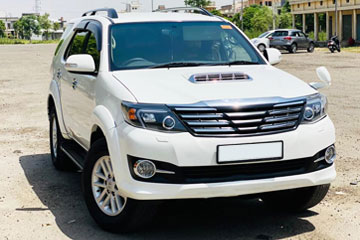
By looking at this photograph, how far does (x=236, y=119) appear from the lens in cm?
451

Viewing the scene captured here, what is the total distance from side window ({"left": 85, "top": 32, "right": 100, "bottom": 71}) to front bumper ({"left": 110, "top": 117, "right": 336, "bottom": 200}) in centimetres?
126

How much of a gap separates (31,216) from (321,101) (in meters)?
2.65

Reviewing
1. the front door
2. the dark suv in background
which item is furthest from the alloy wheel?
the dark suv in background

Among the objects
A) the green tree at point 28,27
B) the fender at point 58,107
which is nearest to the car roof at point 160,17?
Result: the fender at point 58,107

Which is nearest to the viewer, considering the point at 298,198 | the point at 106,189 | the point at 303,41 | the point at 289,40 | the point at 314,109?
the point at 314,109

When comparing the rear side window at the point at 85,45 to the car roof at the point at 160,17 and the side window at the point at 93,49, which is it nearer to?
the side window at the point at 93,49

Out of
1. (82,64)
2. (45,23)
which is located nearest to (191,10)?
(82,64)

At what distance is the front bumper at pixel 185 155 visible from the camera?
442 cm

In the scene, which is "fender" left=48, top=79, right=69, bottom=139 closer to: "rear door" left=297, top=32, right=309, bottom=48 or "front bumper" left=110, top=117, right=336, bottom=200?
"front bumper" left=110, top=117, right=336, bottom=200

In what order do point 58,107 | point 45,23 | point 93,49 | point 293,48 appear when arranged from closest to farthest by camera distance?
1. point 93,49
2. point 58,107
3. point 293,48
4. point 45,23

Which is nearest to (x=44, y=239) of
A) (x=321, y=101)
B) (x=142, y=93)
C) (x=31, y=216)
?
(x=31, y=216)

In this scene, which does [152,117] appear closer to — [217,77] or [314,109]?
[217,77]

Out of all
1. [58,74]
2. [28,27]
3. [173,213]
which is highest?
[58,74]

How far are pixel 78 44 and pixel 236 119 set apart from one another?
9.27 ft
